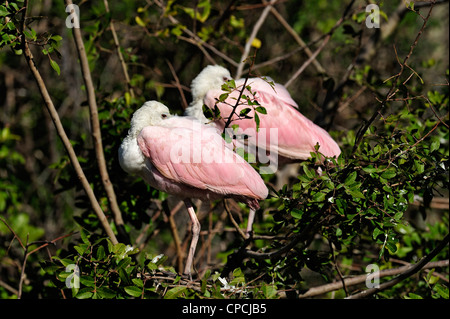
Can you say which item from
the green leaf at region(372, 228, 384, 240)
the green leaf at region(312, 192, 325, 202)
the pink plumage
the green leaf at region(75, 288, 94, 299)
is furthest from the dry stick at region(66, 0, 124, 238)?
the green leaf at region(372, 228, 384, 240)

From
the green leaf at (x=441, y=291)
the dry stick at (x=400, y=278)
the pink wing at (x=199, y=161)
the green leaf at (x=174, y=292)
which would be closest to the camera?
the green leaf at (x=174, y=292)

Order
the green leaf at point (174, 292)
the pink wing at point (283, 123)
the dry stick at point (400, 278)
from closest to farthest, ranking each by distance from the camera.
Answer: the green leaf at point (174, 292) < the dry stick at point (400, 278) < the pink wing at point (283, 123)

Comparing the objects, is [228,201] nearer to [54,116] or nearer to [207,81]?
[207,81]

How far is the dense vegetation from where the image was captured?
8.87 feet

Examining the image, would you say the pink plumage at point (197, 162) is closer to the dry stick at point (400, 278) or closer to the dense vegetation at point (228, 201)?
the dense vegetation at point (228, 201)

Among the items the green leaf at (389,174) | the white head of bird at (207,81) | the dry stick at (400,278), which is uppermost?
the white head of bird at (207,81)

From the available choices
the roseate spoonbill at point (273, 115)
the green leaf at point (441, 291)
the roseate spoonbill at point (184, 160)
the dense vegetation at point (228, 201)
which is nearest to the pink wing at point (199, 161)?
the roseate spoonbill at point (184, 160)

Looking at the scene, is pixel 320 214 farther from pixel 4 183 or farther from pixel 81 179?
pixel 4 183

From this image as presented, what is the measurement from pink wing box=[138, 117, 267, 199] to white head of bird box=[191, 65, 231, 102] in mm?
660

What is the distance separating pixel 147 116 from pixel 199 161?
42 cm

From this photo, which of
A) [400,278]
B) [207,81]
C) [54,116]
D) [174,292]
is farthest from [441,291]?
[54,116]

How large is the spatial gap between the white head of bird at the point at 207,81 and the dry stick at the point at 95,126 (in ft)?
2.86

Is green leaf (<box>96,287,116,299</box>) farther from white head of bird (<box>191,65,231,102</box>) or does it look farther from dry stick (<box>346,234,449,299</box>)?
white head of bird (<box>191,65,231,102</box>)

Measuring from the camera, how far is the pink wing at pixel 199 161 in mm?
3291
